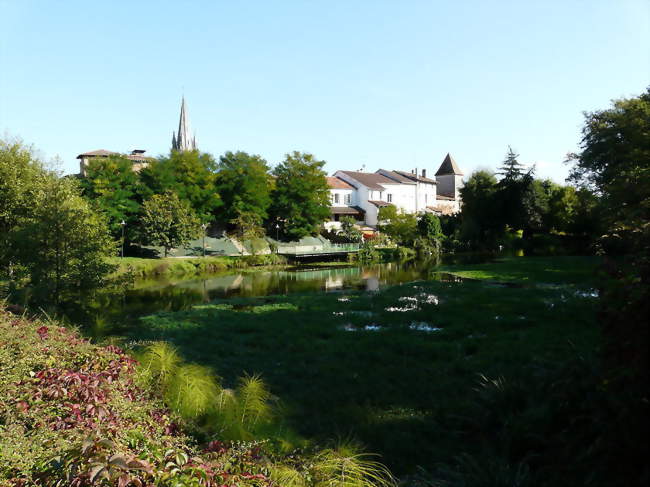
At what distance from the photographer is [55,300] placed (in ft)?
43.4

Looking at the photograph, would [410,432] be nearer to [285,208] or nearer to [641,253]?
[641,253]

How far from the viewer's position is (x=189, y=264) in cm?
3700

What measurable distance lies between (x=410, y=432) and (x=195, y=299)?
59.2ft

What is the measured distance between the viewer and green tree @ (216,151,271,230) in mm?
50969

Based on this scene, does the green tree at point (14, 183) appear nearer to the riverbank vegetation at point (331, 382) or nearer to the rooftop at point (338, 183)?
the riverbank vegetation at point (331, 382)

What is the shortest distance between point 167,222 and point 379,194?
Answer: 131 ft

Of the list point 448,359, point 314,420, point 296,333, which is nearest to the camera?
point 314,420

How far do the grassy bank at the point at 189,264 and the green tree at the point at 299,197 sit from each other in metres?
11.5

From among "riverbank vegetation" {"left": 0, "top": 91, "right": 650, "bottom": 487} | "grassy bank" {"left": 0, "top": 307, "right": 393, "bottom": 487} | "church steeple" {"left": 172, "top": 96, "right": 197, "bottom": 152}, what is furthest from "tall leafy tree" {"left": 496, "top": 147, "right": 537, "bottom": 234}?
"church steeple" {"left": 172, "top": 96, "right": 197, "bottom": 152}

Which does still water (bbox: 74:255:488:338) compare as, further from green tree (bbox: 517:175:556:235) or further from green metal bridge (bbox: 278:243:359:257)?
green tree (bbox: 517:175:556:235)

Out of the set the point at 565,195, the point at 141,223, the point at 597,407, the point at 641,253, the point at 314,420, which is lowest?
the point at 314,420

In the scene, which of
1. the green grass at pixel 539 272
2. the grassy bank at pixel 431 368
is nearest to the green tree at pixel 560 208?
the green grass at pixel 539 272

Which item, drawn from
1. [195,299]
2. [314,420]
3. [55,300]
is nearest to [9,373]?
[314,420]

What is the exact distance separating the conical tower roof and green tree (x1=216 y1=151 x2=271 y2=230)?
2161 inches
